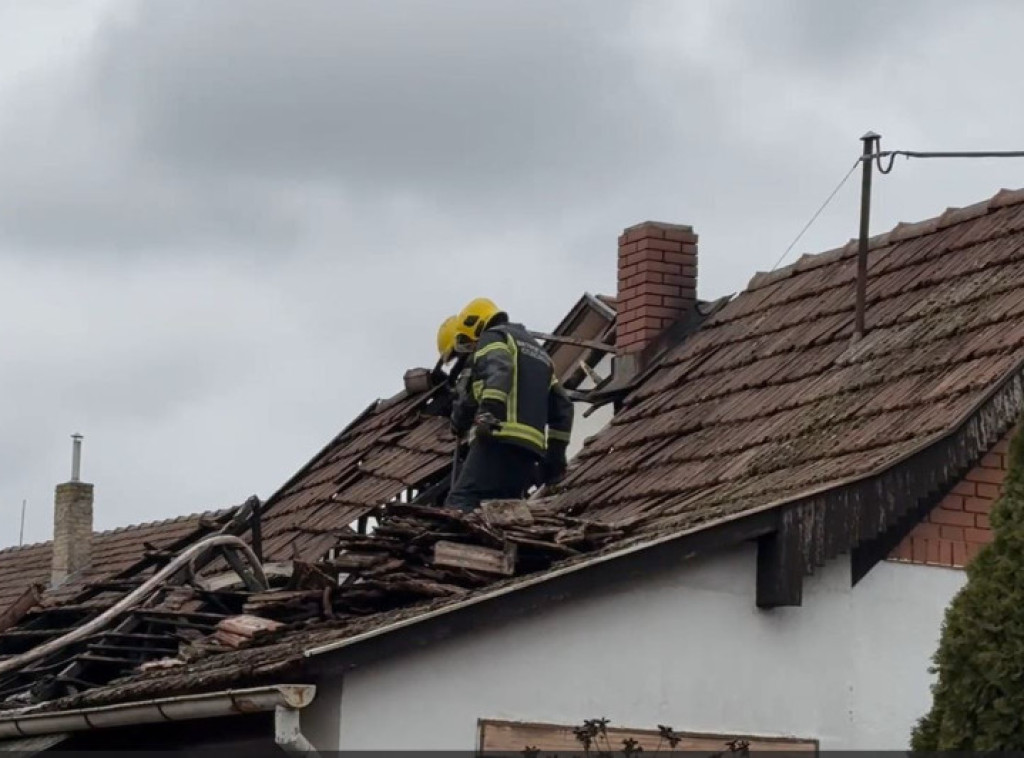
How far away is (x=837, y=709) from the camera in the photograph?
11.7 m

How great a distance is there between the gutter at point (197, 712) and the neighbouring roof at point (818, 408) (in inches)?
6.0

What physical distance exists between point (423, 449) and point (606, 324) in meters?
2.05

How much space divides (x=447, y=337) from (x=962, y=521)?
449cm

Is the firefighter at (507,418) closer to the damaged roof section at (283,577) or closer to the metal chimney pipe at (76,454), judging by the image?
the damaged roof section at (283,577)

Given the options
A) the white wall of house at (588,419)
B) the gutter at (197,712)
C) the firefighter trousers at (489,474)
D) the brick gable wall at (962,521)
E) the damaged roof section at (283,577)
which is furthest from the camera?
the white wall of house at (588,419)

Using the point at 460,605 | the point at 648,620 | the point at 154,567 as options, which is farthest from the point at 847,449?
the point at 154,567

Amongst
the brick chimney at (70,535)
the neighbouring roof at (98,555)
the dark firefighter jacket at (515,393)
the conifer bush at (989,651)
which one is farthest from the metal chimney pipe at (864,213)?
the brick chimney at (70,535)

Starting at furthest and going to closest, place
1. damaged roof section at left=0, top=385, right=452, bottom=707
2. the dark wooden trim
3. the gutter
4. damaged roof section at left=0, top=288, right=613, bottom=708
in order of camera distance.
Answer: damaged roof section at left=0, top=385, right=452, bottom=707 → damaged roof section at left=0, top=288, right=613, bottom=708 → the dark wooden trim → the gutter

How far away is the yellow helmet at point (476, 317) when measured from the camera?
48.4ft

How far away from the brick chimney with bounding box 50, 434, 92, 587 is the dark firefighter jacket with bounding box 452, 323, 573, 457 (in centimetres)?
1337

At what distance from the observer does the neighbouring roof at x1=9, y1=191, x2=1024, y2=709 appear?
11.4 meters

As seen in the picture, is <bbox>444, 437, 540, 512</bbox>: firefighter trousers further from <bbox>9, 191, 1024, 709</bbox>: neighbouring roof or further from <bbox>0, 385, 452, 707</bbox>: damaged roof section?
<bbox>0, 385, 452, 707</bbox>: damaged roof section

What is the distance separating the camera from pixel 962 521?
1201cm

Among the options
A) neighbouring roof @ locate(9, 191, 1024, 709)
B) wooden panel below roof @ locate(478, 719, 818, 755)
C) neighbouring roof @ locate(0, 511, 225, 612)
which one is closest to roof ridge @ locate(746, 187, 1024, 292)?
neighbouring roof @ locate(9, 191, 1024, 709)
